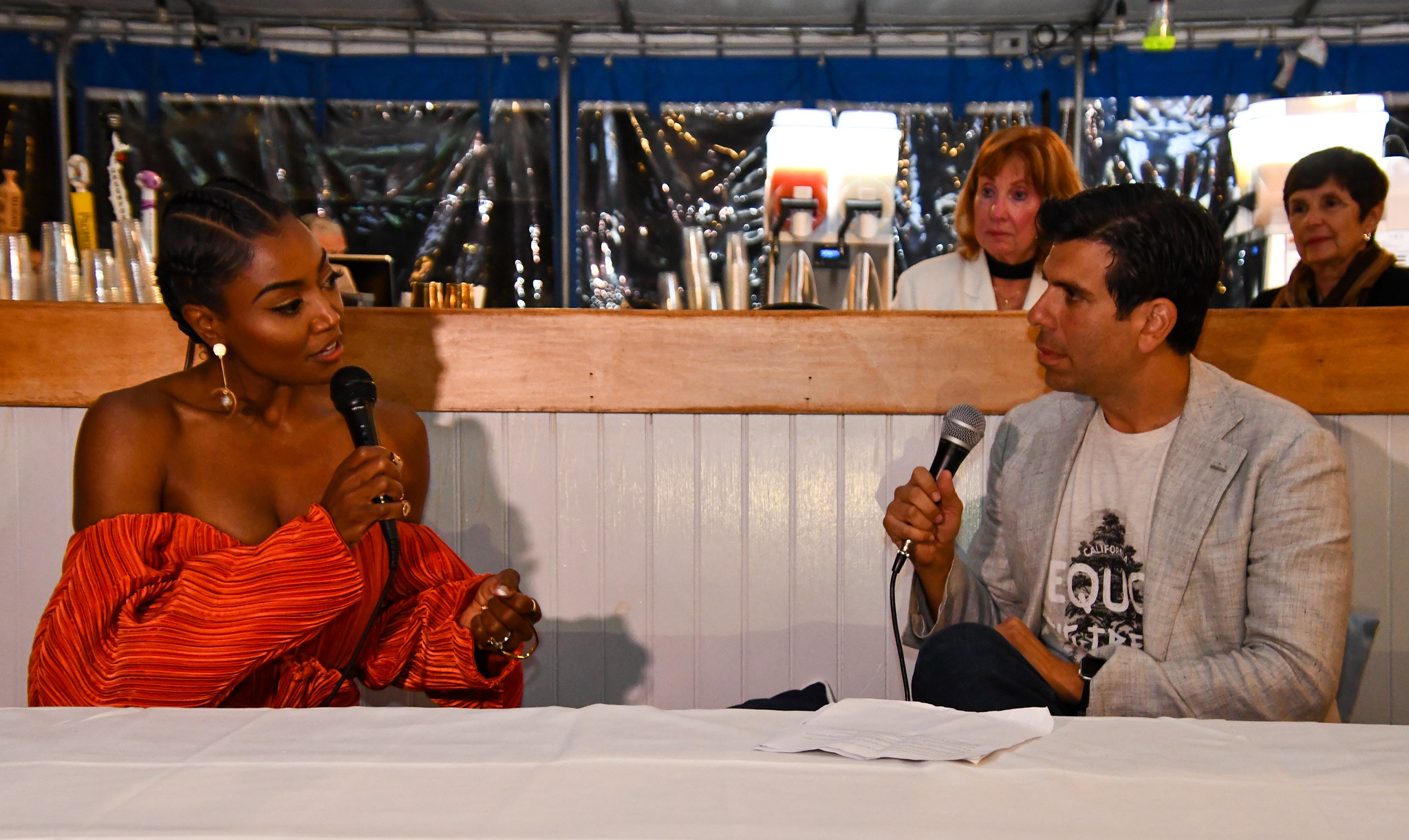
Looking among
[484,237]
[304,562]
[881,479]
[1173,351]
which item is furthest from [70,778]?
[484,237]

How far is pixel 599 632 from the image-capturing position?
193cm

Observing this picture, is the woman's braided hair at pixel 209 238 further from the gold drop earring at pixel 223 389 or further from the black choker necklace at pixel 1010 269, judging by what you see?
the black choker necklace at pixel 1010 269

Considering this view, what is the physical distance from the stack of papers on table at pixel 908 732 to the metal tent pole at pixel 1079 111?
4.26 meters

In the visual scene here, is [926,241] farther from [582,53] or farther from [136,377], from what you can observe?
[136,377]

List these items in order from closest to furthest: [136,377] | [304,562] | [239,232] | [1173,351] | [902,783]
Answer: [902,783], [304,562], [239,232], [1173,351], [136,377]

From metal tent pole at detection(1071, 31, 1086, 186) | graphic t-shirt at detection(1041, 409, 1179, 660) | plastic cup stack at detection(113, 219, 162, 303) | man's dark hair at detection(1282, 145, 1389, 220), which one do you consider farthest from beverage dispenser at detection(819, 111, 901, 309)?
plastic cup stack at detection(113, 219, 162, 303)

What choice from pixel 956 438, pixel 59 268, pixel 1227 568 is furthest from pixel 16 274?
pixel 1227 568

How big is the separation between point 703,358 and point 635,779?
1153 millimetres

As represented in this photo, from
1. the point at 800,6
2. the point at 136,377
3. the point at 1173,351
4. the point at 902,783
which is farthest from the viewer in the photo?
the point at 800,6

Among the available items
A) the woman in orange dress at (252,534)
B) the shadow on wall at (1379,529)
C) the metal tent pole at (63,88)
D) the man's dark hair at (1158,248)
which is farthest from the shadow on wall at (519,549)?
the metal tent pole at (63,88)

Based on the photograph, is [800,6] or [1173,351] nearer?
[1173,351]

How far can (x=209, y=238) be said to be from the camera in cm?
145

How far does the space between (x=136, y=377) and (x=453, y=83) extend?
337 centimetres

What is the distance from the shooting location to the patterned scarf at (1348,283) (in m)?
2.56
